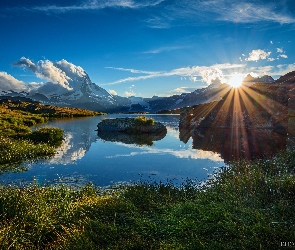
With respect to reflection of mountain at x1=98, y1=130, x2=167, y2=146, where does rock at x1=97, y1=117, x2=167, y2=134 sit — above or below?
above

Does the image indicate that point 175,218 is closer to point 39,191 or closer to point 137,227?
point 137,227

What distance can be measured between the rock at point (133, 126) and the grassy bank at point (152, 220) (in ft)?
142

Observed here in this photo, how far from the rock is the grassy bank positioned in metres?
43.2

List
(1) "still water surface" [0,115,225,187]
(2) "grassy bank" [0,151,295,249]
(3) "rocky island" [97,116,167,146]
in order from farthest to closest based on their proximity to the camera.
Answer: (3) "rocky island" [97,116,167,146] < (1) "still water surface" [0,115,225,187] < (2) "grassy bank" [0,151,295,249]

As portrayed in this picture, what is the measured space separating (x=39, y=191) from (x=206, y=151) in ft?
74.6

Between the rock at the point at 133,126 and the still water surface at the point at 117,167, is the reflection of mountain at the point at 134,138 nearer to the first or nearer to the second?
the rock at the point at 133,126

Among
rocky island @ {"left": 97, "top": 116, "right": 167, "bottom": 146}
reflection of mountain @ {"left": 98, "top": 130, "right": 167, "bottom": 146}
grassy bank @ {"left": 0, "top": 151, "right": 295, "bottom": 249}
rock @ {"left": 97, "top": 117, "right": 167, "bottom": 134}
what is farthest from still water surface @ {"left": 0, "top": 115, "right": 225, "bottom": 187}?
rock @ {"left": 97, "top": 117, "right": 167, "bottom": 134}

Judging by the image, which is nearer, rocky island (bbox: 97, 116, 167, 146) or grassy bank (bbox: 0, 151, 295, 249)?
grassy bank (bbox: 0, 151, 295, 249)

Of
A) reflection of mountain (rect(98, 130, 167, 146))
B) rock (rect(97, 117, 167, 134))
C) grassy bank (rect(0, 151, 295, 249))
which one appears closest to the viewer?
grassy bank (rect(0, 151, 295, 249))

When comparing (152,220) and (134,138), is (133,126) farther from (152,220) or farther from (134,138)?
(152,220)

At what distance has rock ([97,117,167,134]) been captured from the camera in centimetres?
5716

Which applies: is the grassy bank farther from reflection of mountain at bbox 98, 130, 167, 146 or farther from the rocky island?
the rocky island

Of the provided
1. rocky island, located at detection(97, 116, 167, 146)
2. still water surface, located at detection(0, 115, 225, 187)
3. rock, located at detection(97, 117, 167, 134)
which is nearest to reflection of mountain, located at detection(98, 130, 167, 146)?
rocky island, located at detection(97, 116, 167, 146)

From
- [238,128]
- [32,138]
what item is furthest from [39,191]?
[238,128]
